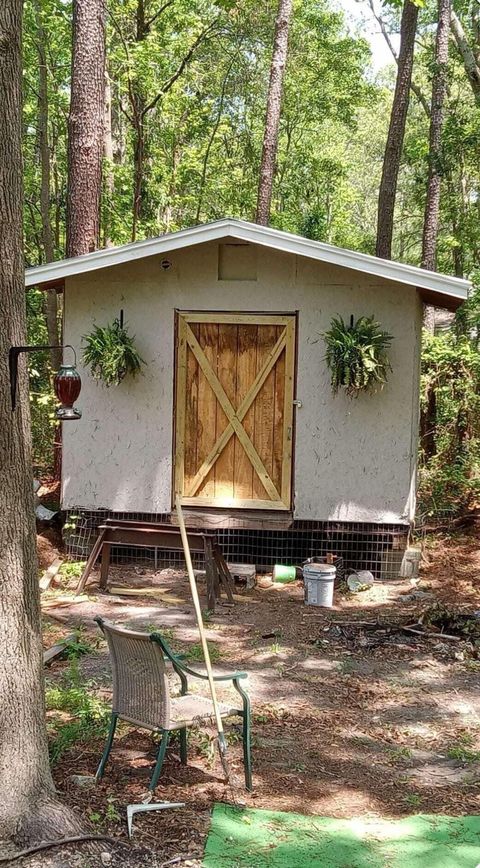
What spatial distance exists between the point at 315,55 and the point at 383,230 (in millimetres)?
9209

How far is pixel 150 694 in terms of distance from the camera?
3795 mm

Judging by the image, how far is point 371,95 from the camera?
21.9 m

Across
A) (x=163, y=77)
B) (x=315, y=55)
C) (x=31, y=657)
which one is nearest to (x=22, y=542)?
(x=31, y=657)

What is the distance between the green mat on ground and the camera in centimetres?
330

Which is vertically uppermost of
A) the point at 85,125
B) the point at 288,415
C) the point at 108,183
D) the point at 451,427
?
the point at 108,183

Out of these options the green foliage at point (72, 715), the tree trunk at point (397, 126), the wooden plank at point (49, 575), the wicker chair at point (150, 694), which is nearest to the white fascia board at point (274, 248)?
the wooden plank at point (49, 575)

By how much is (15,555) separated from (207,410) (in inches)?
209

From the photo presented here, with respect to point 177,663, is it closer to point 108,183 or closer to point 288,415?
point 288,415

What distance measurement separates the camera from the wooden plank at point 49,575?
782 cm

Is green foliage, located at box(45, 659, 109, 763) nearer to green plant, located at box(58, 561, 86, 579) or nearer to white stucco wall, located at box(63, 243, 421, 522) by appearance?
green plant, located at box(58, 561, 86, 579)

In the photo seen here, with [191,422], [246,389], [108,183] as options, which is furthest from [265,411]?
[108,183]

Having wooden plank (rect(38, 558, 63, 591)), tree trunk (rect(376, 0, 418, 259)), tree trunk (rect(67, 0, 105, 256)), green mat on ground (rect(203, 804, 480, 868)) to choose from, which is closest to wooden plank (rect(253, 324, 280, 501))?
wooden plank (rect(38, 558, 63, 591))

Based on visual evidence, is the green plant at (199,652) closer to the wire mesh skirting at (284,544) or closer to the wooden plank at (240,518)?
the wooden plank at (240,518)

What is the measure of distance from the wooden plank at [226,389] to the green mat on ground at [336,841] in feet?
16.3
